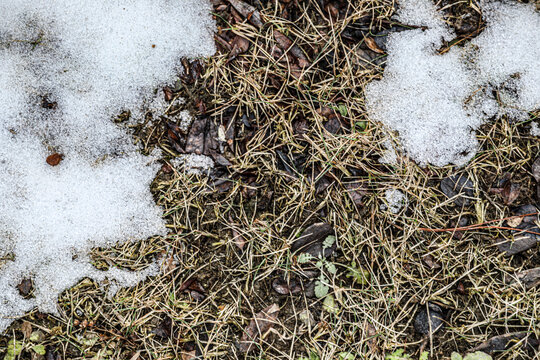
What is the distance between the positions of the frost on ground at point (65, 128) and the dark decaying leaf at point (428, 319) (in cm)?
204

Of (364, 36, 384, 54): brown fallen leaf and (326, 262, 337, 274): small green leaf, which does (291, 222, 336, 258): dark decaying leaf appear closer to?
(326, 262, 337, 274): small green leaf

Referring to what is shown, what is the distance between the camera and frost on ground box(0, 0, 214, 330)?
266 centimetres

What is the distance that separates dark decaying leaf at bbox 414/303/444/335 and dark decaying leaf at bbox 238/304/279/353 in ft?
3.18

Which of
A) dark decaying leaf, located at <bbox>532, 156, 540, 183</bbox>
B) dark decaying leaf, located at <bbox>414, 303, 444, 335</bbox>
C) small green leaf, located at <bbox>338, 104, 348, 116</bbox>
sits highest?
small green leaf, located at <bbox>338, 104, 348, 116</bbox>

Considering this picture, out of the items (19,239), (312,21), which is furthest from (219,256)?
(312,21)

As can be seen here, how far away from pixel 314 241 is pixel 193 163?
38.9 inches

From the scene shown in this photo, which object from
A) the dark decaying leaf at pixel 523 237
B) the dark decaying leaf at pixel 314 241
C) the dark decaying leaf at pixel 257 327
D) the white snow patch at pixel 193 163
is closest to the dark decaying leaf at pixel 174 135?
the white snow patch at pixel 193 163

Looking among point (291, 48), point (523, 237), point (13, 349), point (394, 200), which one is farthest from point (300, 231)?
point (13, 349)

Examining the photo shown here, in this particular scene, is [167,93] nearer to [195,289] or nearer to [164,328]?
[195,289]

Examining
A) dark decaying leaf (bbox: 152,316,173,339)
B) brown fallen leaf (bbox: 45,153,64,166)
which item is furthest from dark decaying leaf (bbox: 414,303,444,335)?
brown fallen leaf (bbox: 45,153,64,166)

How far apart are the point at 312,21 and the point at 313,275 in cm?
174

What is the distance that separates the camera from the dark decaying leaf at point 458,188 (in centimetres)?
273

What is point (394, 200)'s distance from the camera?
2.72 m

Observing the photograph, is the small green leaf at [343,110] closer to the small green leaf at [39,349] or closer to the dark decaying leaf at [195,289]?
the dark decaying leaf at [195,289]
